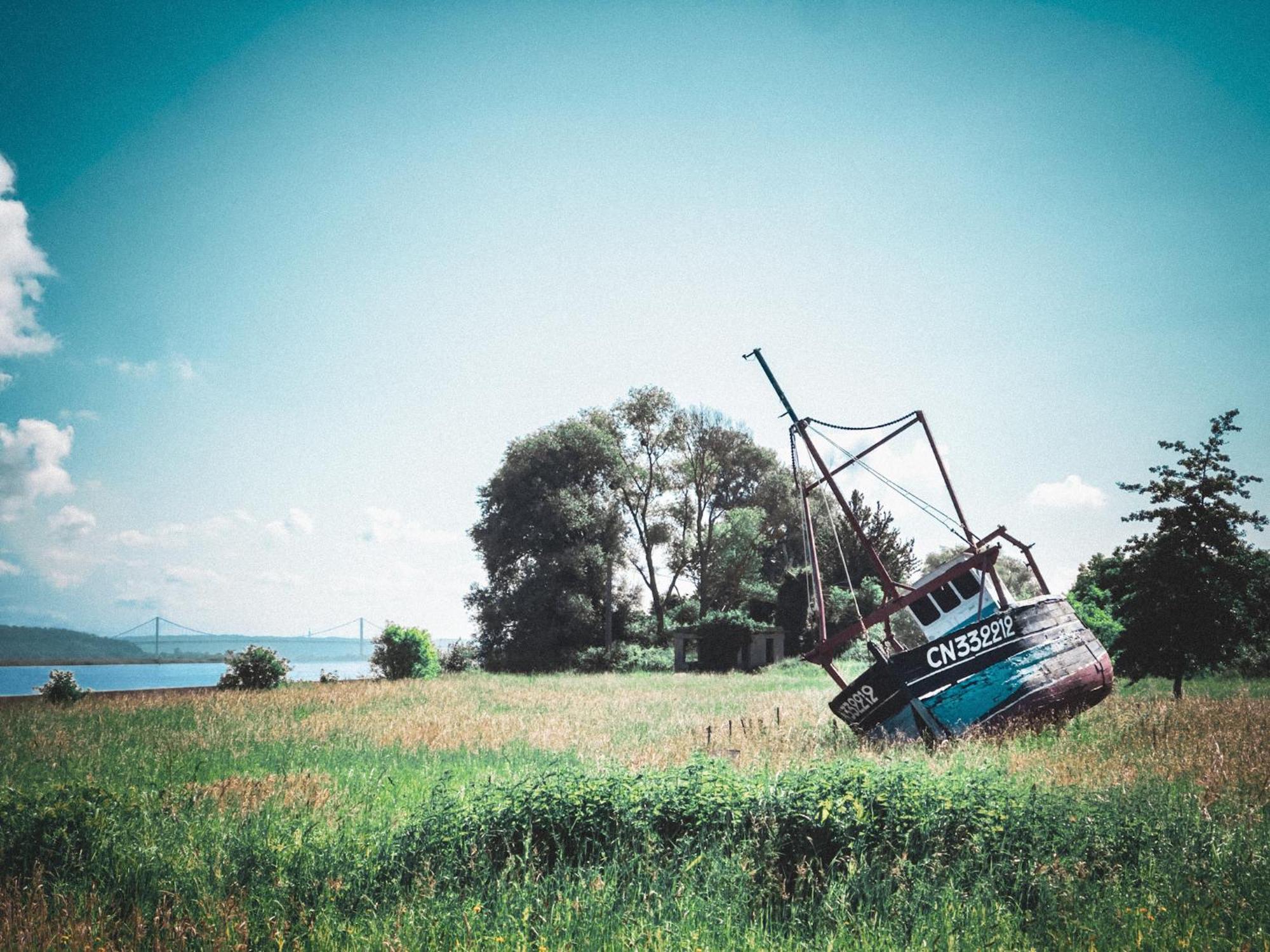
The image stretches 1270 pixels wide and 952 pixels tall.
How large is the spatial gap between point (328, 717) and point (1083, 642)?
1636 cm

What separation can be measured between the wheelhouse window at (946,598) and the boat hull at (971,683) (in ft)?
7.44

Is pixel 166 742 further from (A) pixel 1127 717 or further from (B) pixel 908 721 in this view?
(A) pixel 1127 717

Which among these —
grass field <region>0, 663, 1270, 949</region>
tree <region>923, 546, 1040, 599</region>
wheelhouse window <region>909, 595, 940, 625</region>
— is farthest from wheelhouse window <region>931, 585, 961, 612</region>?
tree <region>923, 546, 1040, 599</region>

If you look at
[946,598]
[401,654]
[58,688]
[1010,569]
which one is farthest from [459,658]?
[1010,569]

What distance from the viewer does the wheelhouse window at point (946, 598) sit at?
552 inches

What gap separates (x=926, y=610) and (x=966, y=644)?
110 inches

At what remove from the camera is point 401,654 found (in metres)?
32.8

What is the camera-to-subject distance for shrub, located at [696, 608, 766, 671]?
3775cm

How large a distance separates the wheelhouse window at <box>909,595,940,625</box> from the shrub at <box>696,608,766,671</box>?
2407cm

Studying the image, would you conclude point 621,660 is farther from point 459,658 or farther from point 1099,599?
point 1099,599

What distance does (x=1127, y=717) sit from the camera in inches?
503

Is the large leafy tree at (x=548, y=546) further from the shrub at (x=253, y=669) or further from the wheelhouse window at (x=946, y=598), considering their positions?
the wheelhouse window at (x=946, y=598)

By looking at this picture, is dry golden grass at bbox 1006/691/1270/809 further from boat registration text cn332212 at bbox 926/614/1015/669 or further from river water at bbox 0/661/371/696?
river water at bbox 0/661/371/696

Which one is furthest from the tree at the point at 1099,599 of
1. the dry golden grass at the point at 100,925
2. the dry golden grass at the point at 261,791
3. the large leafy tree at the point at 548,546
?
the dry golden grass at the point at 100,925
